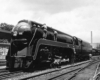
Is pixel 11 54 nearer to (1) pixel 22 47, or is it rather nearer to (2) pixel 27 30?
(1) pixel 22 47

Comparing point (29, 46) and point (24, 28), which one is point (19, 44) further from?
point (24, 28)

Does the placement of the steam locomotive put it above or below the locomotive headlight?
below

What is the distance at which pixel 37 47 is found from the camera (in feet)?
26.2

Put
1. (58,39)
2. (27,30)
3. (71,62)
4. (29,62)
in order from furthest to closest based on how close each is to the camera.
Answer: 1. (71,62)
2. (58,39)
3. (27,30)
4. (29,62)

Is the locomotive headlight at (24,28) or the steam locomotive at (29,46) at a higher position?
the locomotive headlight at (24,28)

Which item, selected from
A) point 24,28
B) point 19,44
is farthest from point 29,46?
point 24,28

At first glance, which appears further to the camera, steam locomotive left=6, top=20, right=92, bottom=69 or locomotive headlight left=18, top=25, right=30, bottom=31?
locomotive headlight left=18, top=25, right=30, bottom=31

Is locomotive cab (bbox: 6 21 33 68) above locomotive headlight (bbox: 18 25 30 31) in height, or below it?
below

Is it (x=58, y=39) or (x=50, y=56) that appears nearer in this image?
(x=50, y=56)

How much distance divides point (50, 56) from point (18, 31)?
120 inches

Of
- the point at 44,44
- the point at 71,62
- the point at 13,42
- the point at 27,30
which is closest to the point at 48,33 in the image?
the point at 44,44

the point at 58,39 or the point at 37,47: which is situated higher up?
the point at 58,39

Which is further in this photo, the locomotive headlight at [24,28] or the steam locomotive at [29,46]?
the locomotive headlight at [24,28]

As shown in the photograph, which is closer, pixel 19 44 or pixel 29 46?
pixel 29 46
